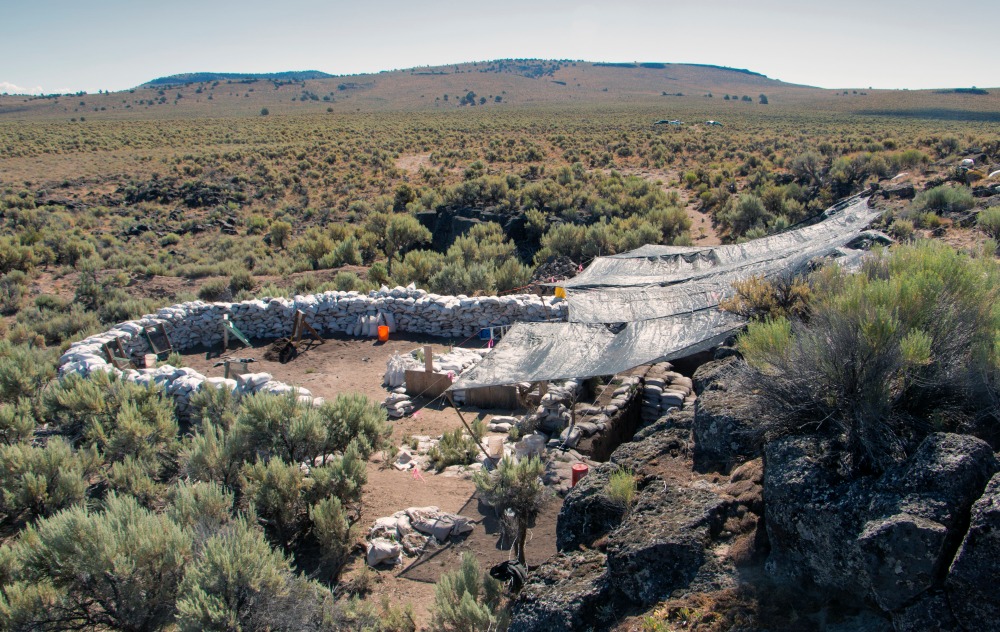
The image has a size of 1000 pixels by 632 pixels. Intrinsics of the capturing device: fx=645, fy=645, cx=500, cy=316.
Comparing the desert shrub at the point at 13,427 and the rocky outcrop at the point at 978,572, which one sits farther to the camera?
the desert shrub at the point at 13,427

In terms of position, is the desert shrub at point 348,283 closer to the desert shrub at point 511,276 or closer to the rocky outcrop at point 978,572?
the desert shrub at point 511,276

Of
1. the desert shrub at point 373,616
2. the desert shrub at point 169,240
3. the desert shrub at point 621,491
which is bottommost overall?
the desert shrub at point 373,616

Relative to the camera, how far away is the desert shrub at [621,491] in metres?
5.04

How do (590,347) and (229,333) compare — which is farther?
(229,333)

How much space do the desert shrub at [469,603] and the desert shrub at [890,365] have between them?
2484 mm

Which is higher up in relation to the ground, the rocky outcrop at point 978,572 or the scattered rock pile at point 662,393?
the rocky outcrop at point 978,572

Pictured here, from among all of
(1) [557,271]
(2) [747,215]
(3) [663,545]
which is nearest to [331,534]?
(3) [663,545]

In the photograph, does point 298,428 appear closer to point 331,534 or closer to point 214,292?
point 331,534

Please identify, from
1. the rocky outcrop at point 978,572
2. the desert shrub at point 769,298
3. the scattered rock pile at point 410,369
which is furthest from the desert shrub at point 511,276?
the rocky outcrop at point 978,572

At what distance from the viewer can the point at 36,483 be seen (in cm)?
680

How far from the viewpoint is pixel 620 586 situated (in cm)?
431

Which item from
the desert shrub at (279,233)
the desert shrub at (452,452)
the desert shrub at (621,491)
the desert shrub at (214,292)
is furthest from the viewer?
the desert shrub at (279,233)

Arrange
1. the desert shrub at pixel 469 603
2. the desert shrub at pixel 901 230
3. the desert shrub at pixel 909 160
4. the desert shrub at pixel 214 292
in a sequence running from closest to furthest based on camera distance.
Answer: the desert shrub at pixel 469 603, the desert shrub at pixel 901 230, the desert shrub at pixel 214 292, the desert shrub at pixel 909 160

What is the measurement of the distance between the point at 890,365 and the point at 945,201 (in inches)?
523
